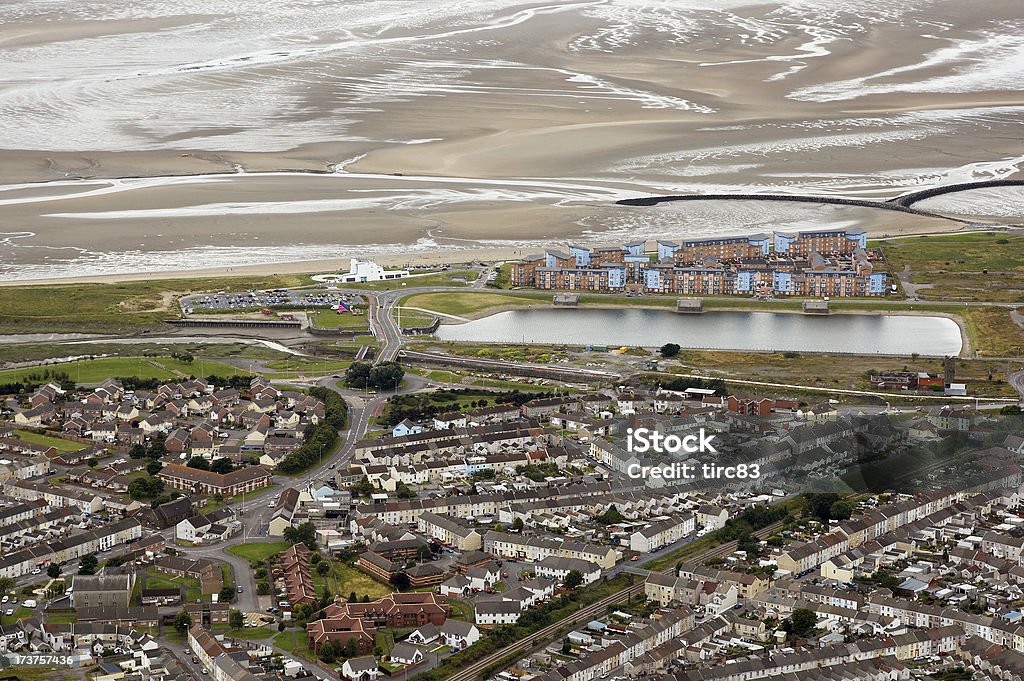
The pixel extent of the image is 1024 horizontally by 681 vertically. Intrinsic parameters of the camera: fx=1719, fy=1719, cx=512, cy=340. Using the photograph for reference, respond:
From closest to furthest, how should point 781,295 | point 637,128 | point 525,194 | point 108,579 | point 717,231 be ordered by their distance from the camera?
point 108,579 < point 781,295 < point 717,231 < point 525,194 < point 637,128

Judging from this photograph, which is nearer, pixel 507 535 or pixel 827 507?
pixel 507 535

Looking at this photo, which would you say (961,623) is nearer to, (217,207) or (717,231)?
(717,231)

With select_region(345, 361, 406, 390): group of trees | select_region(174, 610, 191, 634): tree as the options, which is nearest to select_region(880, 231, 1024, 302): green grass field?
select_region(345, 361, 406, 390): group of trees

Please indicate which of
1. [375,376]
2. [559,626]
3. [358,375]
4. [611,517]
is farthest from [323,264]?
[559,626]

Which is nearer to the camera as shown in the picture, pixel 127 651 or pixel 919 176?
pixel 127 651

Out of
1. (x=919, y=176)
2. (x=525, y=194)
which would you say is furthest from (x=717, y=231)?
(x=919, y=176)

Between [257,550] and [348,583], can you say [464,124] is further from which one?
[348,583]

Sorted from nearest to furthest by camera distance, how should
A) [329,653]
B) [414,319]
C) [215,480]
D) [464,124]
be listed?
1. [329,653]
2. [215,480]
3. [414,319]
4. [464,124]
